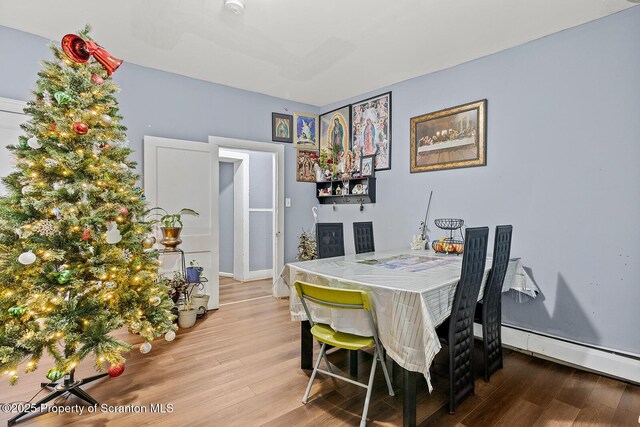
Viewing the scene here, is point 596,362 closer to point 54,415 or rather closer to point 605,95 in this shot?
point 605,95

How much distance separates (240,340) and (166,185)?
1935 millimetres

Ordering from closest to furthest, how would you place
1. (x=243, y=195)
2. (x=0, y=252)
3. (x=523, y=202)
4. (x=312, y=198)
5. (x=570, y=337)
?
(x=0, y=252) → (x=570, y=337) → (x=523, y=202) → (x=312, y=198) → (x=243, y=195)

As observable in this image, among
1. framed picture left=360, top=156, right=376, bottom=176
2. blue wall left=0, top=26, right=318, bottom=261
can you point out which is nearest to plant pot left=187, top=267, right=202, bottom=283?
blue wall left=0, top=26, right=318, bottom=261

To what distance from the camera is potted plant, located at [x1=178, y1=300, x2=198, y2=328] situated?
3404 mm

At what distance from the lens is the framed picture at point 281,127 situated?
4.62 m

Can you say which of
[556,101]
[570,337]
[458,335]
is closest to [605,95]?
[556,101]

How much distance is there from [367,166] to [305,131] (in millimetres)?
1237

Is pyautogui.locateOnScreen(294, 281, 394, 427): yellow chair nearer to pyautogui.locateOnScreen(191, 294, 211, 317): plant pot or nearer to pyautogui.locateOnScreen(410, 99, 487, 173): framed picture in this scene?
pyautogui.locateOnScreen(191, 294, 211, 317): plant pot

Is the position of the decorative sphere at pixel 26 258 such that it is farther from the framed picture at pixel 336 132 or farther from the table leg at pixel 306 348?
the framed picture at pixel 336 132

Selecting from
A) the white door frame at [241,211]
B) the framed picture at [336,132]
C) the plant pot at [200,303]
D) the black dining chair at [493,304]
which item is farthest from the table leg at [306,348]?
the white door frame at [241,211]

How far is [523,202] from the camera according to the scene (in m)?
2.96

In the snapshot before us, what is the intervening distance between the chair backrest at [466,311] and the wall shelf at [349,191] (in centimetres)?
226

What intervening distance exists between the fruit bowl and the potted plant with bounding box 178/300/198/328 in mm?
2668

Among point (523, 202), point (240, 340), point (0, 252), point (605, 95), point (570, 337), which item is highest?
point (605, 95)
